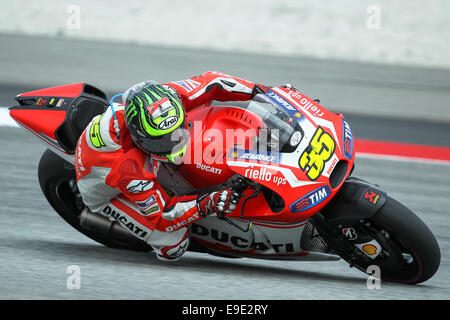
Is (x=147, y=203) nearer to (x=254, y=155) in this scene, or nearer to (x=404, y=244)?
(x=254, y=155)

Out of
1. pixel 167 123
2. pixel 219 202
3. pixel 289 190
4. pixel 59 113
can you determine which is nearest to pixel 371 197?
pixel 289 190

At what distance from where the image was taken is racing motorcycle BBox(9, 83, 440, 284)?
3.51 m

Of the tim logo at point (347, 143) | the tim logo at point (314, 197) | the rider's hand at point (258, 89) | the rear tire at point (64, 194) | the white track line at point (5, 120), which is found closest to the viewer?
the tim logo at point (314, 197)

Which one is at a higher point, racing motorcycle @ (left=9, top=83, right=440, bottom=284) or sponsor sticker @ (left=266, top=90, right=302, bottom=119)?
sponsor sticker @ (left=266, top=90, right=302, bottom=119)

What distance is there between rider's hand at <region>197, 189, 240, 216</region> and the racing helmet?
28 cm

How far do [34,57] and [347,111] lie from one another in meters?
6.61

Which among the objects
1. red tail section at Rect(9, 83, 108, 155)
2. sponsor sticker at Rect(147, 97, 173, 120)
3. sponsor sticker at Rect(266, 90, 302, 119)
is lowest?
red tail section at Rect(9, 83, 108, 155)

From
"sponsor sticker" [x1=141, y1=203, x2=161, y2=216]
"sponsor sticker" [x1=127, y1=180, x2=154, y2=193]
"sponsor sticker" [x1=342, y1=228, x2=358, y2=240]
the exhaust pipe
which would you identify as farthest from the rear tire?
"sponsor sticker" [x1=342, y1=228, x2=358, y2=240]

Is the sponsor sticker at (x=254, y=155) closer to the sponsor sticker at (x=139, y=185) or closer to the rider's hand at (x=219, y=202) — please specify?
the rider's hand at (x=219, y=202)

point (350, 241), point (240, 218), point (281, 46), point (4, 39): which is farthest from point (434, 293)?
point (4, 39)

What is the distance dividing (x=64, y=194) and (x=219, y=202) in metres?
1.45

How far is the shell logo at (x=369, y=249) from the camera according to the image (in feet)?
12.1

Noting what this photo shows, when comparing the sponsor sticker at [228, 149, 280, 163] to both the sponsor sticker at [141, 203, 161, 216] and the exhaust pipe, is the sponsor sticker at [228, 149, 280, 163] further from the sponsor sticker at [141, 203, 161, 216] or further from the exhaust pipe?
the exhaust pipe

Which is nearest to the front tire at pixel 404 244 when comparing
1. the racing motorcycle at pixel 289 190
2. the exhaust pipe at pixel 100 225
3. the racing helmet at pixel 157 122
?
the racing motorcycle at pixel 289 190
